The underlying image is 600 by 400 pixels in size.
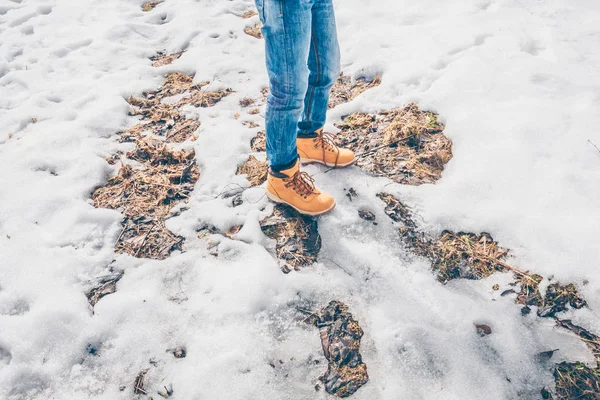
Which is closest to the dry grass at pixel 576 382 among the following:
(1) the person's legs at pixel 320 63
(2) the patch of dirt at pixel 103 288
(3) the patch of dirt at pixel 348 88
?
(1) the person's legs at pixel 320 63

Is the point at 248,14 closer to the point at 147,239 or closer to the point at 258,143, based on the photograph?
the point at 258,143

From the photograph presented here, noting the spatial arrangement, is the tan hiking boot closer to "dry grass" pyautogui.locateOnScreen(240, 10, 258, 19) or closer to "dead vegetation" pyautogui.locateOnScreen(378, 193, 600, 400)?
"dead vegetation" pyautogui.locateOnScreen(378, 193, 600, 400)

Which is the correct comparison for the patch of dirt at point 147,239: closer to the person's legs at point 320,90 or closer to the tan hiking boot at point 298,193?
the tan hiking boot at point 298,193

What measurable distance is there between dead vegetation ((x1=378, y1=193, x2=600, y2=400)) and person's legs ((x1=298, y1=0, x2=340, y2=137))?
0.75m

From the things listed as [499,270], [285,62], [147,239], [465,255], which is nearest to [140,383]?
[147,239]

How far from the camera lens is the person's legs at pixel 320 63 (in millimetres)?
2269

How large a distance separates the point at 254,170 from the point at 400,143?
3.88 ft

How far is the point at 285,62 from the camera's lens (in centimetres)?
198

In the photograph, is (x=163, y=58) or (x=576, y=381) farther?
(x=163, y=58)

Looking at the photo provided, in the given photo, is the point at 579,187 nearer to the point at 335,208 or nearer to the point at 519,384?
the point at 519,384

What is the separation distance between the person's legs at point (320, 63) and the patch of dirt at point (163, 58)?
85.5 inches

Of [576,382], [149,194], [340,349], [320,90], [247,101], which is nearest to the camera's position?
[576,382]

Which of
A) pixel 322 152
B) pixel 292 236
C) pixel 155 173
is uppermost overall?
pixel 322 152

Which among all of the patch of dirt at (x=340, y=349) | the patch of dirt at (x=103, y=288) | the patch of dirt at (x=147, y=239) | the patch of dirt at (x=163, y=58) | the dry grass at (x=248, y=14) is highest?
the dry grass at (x=248, y=14)
